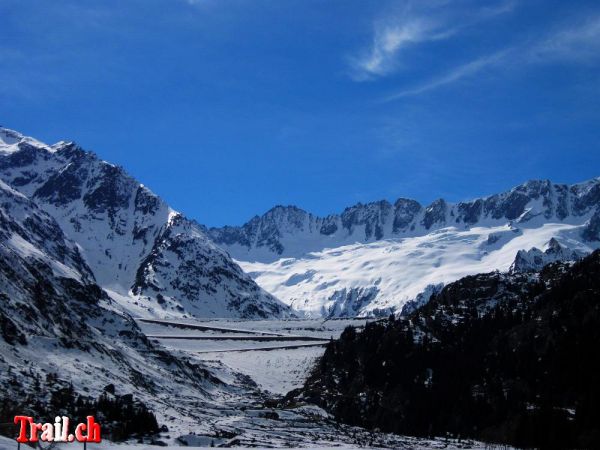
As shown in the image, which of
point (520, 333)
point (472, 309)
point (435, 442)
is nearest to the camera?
point (435, 442)

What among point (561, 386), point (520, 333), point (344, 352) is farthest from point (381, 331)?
point (561, 386)

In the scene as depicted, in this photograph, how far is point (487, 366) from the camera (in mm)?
139250

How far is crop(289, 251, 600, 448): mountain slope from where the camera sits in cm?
12012

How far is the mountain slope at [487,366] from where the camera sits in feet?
394

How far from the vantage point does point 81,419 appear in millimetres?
86812

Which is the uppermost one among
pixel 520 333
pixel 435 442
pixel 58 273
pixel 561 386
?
Answer: pixel 58 273

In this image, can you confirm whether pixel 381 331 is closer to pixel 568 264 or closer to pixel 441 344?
pixel 441 344

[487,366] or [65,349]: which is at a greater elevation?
[65,349]

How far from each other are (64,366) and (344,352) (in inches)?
2884

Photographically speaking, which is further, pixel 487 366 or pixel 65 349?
pixel 487 366

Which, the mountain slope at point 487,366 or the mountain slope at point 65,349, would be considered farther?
the mountain slope at point 487,366

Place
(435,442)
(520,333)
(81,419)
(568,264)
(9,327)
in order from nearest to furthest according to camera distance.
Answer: (81,419)
(9,327)
(435,442)
(520,333)
(568,264)

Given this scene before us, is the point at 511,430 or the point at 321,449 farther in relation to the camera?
the point at 511,430

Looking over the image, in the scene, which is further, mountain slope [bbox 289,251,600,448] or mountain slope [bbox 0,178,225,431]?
mountain slope [bbox 289,251,600,448]
